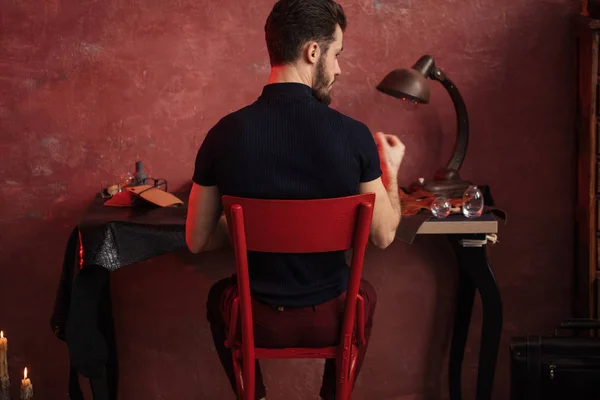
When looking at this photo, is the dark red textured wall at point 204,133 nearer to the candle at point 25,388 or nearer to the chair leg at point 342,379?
the candle at point 25,388

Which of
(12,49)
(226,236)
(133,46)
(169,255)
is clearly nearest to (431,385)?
(169,255)

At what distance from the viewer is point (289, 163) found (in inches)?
80.6

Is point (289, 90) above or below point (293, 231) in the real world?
above

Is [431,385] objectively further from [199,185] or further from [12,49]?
[12,49]

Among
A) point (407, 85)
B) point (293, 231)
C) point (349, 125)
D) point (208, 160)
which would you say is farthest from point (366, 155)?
point (407, 85)

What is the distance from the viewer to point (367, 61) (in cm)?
330

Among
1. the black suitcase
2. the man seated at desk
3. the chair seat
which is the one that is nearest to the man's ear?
the man seated at desk

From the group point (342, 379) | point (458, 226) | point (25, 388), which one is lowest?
point (25, 388)

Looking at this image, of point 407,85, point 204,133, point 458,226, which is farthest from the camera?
point 204,133

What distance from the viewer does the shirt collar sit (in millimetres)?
2123

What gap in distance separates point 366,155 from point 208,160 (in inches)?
16.1

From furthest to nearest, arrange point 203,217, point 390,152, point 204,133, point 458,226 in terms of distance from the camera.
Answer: point 204,133 < point 458,226 < point 390,152 < point 203,217

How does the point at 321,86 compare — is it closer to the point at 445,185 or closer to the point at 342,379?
the point at 342,379

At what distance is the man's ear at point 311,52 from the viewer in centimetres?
212
